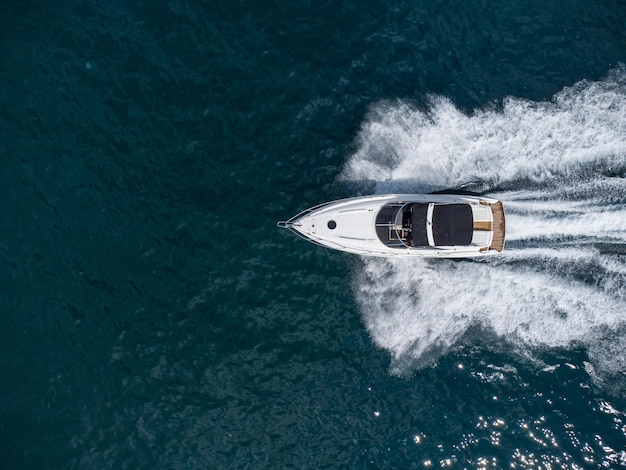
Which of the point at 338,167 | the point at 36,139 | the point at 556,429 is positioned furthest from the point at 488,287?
the point at 36,139

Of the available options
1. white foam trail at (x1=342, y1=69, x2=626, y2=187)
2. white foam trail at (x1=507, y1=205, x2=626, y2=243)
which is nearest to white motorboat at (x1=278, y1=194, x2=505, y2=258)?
white foam trail at (x1=342, y1=69, x2=626, y2=187)

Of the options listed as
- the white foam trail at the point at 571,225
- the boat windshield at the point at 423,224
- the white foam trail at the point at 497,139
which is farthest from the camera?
the white foam trail at the point at 497,139

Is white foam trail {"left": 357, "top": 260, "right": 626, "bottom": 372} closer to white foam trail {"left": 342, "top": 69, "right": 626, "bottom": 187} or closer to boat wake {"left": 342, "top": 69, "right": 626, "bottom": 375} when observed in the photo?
boat wake {"left": 342, "top": 69, "right": 626, "bottom": 375}

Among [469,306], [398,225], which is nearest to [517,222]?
[469,306]

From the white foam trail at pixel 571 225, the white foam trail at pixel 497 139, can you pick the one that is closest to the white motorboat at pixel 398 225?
the white foam trail at pixel 497 139

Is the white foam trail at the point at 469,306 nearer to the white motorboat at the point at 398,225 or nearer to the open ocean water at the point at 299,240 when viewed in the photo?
the open ocean water at the point at 299,240

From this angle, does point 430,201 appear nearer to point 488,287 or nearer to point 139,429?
point 488,287
